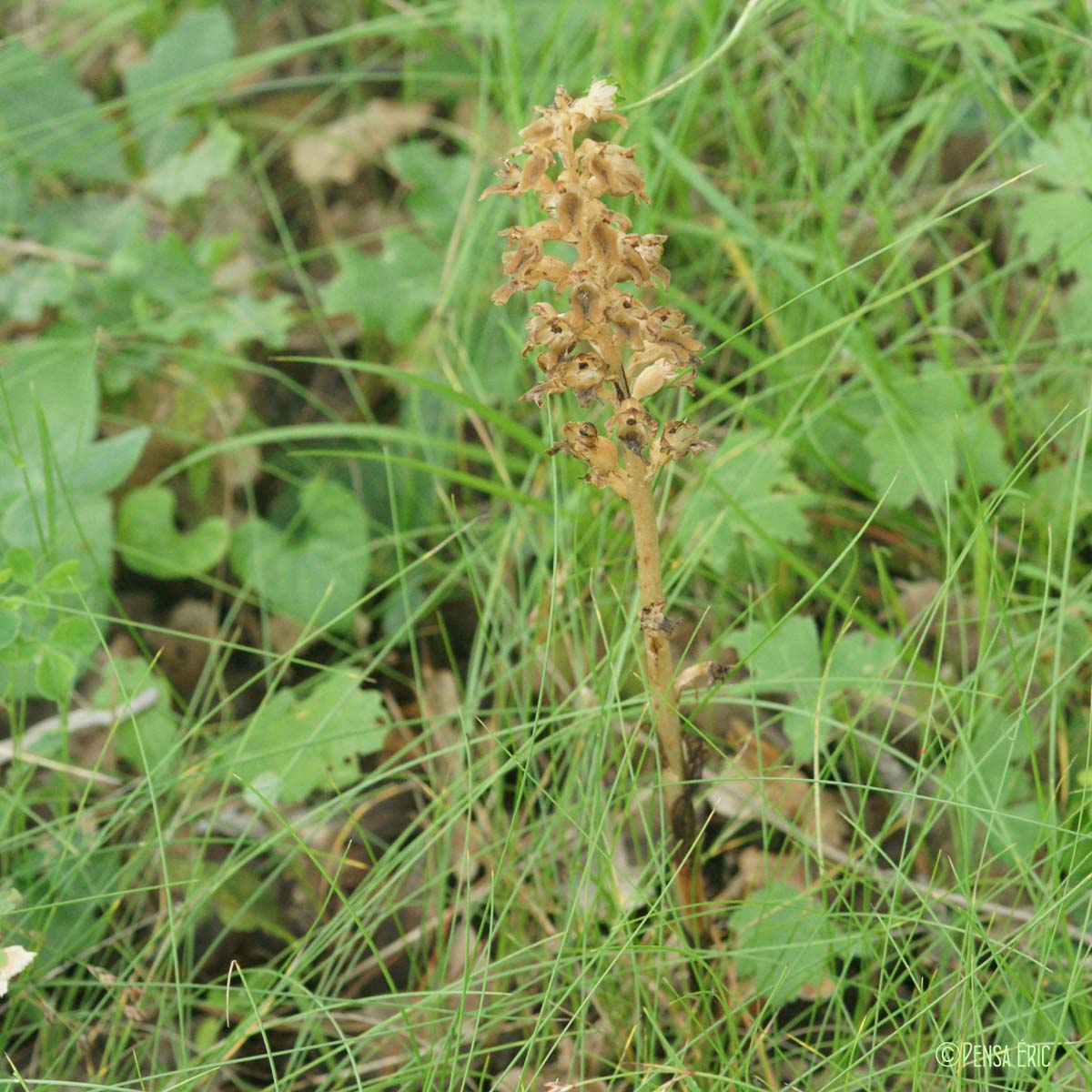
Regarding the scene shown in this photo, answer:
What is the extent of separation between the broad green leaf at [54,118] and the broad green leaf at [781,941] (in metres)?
2.54

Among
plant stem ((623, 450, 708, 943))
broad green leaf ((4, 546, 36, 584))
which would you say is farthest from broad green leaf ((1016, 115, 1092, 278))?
broad green leaf ((4, 546, 36, 584))

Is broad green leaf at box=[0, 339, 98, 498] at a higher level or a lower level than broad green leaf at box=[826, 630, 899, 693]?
higher

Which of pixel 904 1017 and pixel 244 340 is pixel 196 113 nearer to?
pixel 244 340

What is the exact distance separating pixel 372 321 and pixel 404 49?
1.16 meters

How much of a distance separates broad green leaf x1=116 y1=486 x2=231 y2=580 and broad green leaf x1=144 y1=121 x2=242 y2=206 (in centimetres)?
89

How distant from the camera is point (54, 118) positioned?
3059 millimetres

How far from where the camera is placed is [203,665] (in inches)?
99.1

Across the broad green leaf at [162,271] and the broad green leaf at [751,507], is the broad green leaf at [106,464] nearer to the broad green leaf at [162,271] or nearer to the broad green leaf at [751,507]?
the broad green leaf at [162,271]

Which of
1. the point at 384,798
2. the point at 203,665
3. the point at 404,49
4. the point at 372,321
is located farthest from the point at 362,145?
the point at 384,798

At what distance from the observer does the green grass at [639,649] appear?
5.17 ft

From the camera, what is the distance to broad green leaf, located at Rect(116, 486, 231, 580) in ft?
8.09

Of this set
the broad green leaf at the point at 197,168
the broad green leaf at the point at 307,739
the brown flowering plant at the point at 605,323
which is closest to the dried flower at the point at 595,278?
the brown flowering plant at the point at 605,323

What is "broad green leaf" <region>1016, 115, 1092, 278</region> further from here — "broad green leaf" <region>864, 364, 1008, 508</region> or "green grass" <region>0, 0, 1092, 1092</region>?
"broad green leaf" <region>864, 364, 1008, 508</region>

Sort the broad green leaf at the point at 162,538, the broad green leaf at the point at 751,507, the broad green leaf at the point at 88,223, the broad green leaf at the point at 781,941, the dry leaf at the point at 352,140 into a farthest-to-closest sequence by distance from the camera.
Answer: the dry leaf at the point at 352,140, the broad green leaf at the point at 88,223, the broad green leaf at the point at 162,538, the broad green leaf at the point at 751,507, the broad green leaf at the point at 781,941
